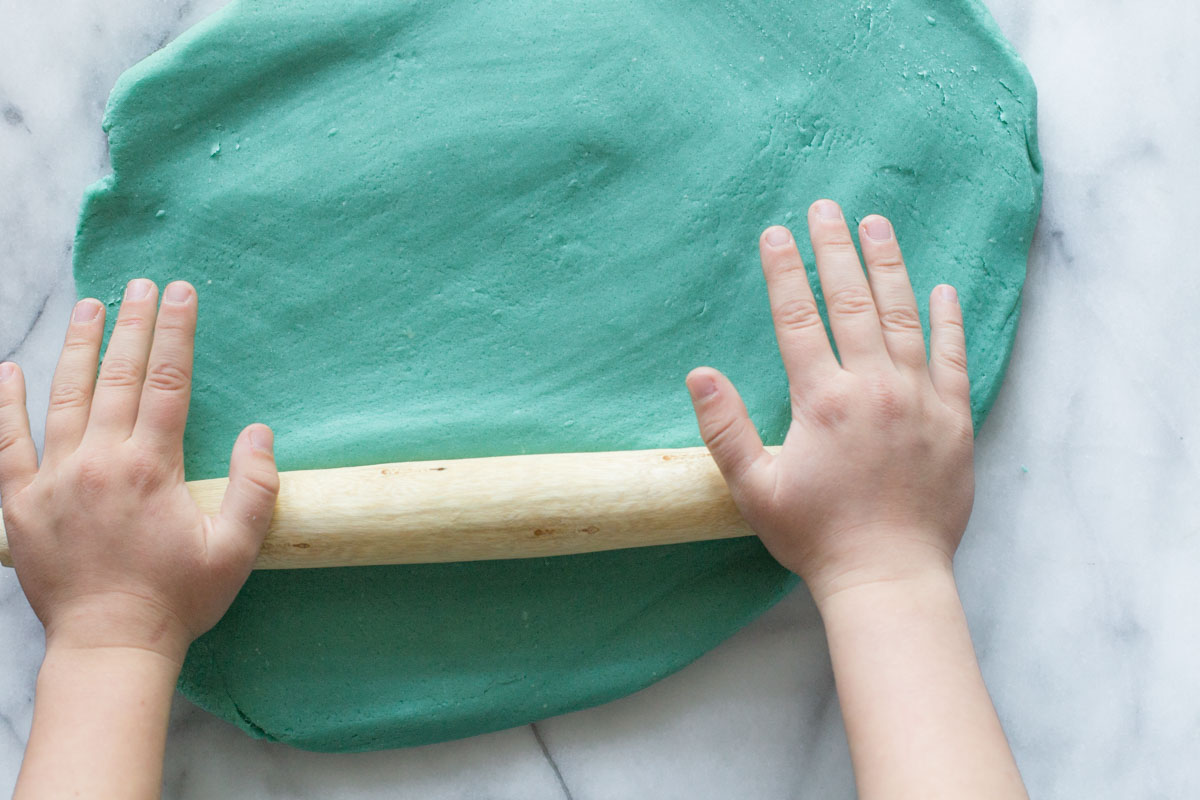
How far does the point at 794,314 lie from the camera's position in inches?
32.5

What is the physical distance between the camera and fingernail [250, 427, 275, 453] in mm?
817

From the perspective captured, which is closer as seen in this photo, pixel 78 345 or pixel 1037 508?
pixel 78 345

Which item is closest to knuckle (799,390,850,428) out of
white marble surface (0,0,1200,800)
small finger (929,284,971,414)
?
small finger (929,284,971,414)

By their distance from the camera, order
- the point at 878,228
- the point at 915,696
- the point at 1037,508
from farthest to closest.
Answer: the point at 1037,508, the point at 878,228, the point at 915,696

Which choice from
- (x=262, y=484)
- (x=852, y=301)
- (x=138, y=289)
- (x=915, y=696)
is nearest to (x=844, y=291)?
(x=852, y=301)

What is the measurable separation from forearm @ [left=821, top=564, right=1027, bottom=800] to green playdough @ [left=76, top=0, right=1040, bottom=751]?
12cm

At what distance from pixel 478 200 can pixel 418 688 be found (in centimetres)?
47

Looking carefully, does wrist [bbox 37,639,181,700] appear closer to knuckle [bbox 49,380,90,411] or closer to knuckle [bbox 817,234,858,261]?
knuckle [bbox 49,380,90,411]

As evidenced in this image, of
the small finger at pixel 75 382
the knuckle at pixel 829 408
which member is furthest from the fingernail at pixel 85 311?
the knuckle at pixel 829 408

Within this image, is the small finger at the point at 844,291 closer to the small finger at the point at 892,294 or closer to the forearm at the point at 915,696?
the small finger at the point at 892,294

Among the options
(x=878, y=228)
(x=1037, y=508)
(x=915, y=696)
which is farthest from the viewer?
(x=1037, y=508)

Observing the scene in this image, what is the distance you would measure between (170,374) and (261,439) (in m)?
0.10

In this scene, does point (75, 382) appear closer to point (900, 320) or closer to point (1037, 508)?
point (900, 320)

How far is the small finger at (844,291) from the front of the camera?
816 mm
